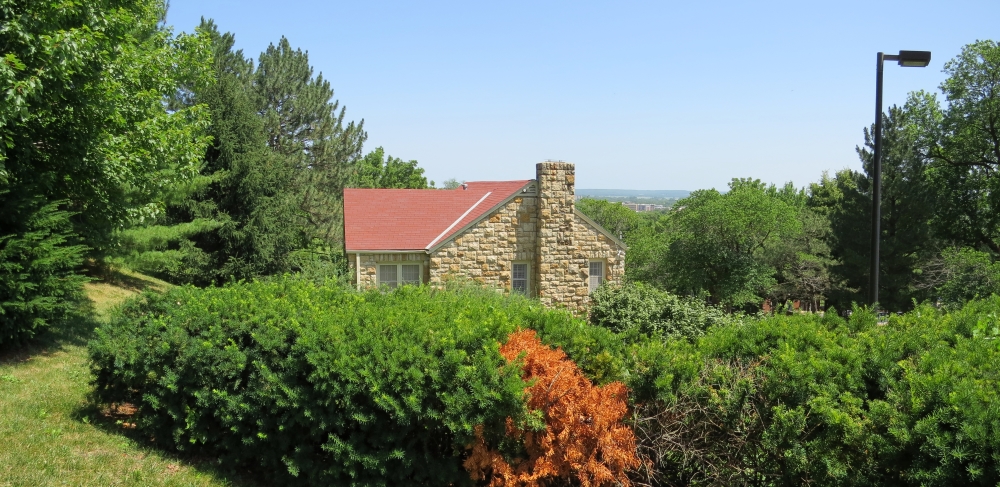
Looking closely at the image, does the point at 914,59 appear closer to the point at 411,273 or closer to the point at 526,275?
the point at 526,275

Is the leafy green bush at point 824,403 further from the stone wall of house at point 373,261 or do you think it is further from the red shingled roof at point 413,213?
the red shingled roof at point 413,213

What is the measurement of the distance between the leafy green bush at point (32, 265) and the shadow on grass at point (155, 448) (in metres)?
2.44

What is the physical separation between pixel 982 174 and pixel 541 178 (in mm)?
21512

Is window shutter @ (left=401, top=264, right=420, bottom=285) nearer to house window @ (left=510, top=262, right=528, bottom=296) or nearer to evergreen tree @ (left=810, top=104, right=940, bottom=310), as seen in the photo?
house window @ (left=510, top=262, right=528, bottom=296)

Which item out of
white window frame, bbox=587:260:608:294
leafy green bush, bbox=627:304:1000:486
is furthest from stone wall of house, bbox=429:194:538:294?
leafy green bush, bbox=627:304:1000:486

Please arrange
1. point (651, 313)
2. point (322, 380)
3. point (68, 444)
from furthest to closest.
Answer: point (651, 313) < point (68, 444) < point (322, 380)

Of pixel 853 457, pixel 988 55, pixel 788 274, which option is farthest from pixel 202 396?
pixel 788 274

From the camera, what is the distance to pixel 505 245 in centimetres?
2017

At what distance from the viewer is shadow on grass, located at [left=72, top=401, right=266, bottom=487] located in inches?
244

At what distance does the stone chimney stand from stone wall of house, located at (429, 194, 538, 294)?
1.23ft

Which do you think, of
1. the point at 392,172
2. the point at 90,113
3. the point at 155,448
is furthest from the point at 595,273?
the point at 392,172

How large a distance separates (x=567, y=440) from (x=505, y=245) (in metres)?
15.1

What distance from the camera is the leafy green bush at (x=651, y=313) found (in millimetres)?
15962

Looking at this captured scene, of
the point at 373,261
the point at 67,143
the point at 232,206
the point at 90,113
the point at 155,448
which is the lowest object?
the point at 155,448
